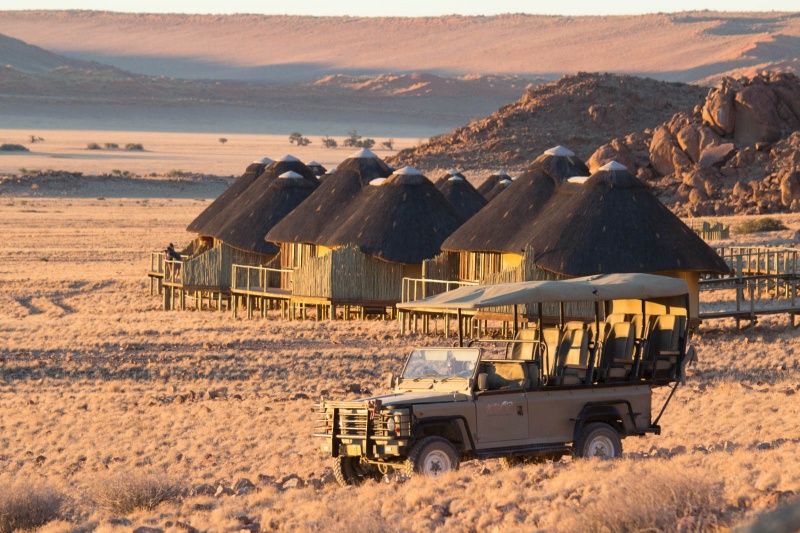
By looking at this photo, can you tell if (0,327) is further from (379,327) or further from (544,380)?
(544,380)

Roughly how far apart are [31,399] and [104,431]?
2912mm

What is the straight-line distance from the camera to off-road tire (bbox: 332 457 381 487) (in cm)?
1290

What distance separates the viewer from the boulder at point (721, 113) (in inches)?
2355

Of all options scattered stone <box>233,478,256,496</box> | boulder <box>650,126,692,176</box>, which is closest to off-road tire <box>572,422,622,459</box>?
scattered stone <box>233,478,256,496</box>

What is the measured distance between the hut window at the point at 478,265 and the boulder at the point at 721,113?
106ft

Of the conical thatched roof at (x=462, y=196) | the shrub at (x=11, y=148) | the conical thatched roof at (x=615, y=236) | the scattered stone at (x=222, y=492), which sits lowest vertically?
the scattered stone at (x=222, y=492)

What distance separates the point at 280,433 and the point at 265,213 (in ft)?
65.3

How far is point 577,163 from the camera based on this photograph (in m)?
32.1

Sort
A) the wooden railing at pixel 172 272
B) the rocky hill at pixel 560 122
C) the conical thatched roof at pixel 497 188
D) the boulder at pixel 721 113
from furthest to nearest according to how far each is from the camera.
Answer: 1. the rocky hill at pixel 560 122
2. the boulder at pixel 721 113
3. the conical thatched roof at pixel 497 188
4. the wooden railing at pixel 172 272

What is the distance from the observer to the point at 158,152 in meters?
124

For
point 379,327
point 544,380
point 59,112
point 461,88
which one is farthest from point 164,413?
point 461,88

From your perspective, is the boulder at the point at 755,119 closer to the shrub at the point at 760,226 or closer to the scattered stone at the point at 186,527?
the shrub at the point at 760,226

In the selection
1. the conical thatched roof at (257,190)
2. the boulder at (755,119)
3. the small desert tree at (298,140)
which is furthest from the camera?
the small desert tree at (298,140)

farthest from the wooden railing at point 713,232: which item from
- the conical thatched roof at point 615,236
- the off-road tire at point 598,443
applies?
the off-road tire at point 598,443
